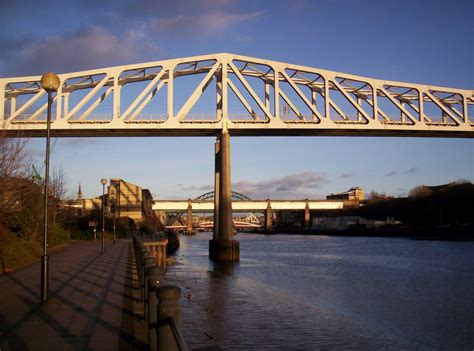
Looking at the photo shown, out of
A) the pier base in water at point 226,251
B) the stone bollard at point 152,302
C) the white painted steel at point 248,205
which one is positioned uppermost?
the white painted steel at point 248,205

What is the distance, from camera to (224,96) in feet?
200

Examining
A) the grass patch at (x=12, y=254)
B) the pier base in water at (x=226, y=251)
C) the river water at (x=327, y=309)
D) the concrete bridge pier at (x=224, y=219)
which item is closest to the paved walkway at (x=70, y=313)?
the grass patch at (x=12, y=254)

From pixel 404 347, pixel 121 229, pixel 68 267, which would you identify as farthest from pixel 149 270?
pixel 121 229

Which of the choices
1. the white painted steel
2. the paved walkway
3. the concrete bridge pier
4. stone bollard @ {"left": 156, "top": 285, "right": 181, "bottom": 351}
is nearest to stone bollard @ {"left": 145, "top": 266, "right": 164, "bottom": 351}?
the paved walkway

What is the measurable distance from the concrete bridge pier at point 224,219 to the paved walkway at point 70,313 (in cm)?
3230

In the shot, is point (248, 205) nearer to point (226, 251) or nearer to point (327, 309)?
point (226, 251)

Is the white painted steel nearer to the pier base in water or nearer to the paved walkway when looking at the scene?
the pier base in water

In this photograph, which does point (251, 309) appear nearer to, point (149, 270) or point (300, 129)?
point (149, 270)

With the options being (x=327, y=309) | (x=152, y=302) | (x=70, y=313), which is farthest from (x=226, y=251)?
(x=152, y=302)

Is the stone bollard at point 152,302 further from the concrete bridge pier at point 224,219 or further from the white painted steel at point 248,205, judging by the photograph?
the white painted steel at point 248,205

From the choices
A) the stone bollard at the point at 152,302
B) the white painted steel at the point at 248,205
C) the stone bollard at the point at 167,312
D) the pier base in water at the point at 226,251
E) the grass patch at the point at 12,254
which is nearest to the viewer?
the stone bollard at the point at 167,312

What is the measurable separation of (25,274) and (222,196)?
1332 inches

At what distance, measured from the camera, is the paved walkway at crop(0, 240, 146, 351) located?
32.5 ft

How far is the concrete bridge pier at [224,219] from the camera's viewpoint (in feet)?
179
